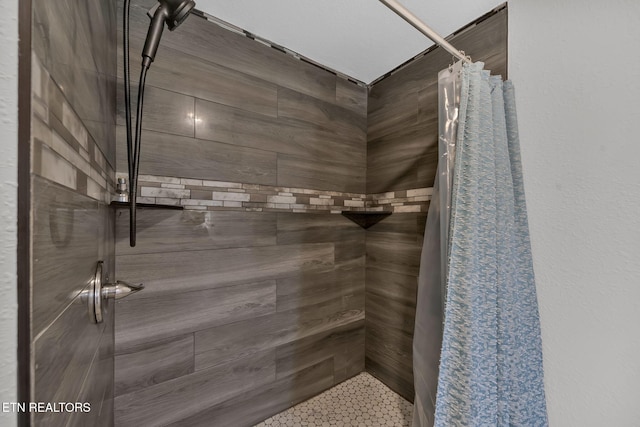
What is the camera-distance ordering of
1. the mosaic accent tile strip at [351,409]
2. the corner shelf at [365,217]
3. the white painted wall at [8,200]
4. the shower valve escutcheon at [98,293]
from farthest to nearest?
the corner shelf at [365,217], the mosaic accent tile strip at [351,409], the shower valve escutcheon at [98,293], the white painted wall at [8,200]

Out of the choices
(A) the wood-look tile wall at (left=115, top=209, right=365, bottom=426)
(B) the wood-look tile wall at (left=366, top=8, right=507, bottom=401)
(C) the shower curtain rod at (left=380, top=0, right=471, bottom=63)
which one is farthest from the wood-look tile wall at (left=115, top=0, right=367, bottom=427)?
(C) the shower curtain rod at (left=380, top=0, right=471, bottom=63)

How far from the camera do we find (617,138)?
0.73 metres

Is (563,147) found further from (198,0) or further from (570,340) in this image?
(198,0)

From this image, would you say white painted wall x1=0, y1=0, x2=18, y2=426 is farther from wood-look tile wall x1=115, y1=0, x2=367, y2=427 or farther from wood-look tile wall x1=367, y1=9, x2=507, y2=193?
wood-look tile wall x1=367, y1=9, x2=507, y2=193

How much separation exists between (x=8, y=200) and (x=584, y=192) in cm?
126

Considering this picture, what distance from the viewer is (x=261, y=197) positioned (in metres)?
1.15

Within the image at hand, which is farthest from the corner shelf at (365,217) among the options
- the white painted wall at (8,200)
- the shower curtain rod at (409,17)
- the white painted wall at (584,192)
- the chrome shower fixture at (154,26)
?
the white painted wall at (8,200)

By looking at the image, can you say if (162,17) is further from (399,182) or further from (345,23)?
(399,182)

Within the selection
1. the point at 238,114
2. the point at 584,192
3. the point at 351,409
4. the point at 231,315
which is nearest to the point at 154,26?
the point at 238,114

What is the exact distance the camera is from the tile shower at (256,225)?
894 mm

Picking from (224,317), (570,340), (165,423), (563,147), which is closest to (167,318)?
(224,317)

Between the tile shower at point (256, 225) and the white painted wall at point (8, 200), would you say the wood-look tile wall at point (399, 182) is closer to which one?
the tile shower at point (256, 225)

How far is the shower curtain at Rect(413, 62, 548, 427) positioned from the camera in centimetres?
71

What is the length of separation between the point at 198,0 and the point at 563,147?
4.80 feet
